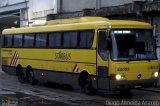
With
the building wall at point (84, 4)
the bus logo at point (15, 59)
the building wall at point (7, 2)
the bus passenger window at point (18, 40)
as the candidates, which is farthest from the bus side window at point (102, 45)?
the building wall at point (7, 2)

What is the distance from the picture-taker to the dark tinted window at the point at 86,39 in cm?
1938

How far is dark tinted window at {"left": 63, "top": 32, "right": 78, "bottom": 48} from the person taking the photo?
810 inches

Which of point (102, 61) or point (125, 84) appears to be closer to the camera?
point (125, 84)

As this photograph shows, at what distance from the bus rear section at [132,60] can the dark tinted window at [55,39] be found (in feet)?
14.2

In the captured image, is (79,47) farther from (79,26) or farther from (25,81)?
(25,81)

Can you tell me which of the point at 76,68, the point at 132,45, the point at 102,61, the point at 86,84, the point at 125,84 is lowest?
the point at 86,84

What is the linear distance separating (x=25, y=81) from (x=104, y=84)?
27.6 ft

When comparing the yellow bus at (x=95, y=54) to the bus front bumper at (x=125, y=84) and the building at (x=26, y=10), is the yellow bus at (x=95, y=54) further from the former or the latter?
the building at (x=26, y=10)

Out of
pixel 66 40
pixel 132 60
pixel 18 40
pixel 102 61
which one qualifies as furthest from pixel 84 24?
pixel 18 40

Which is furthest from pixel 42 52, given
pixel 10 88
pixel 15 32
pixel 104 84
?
pixel 104 84

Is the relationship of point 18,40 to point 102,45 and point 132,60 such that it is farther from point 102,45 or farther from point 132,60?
point 132,60

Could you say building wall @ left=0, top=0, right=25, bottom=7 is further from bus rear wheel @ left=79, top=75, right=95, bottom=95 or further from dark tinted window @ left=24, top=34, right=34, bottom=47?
bus rear wheel @ left=79, top=75, right=95, bottom=95

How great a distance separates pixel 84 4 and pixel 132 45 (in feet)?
57.5

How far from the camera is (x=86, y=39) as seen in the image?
19.7m
